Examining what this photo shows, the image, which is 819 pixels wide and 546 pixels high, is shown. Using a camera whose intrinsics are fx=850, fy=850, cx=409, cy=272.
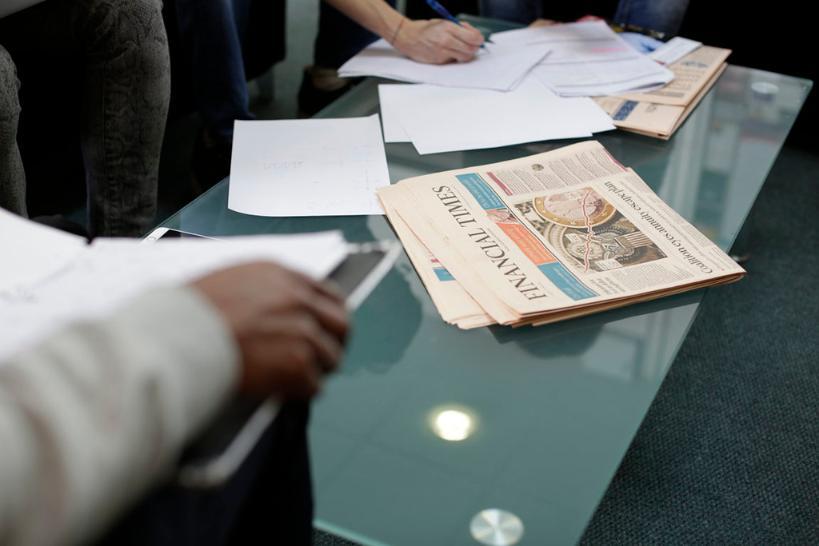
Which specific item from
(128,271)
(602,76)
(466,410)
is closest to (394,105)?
(602,76)

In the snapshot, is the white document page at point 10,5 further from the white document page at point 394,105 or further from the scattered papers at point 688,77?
the scattered papers at point 688,77

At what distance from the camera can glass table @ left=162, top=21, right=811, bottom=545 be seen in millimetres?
640

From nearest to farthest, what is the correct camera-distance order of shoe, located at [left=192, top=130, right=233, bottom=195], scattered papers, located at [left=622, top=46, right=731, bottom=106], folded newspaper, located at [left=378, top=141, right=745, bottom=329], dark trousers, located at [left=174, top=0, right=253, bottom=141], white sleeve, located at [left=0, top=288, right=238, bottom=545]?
white sleeve, located at [left=0, top=288, right=238, bottom=545], folded newspaper, located at [left=378, top=141, right=745, bottom=329], scattered papers, located at [left=622, top=46, right=731, bottom=106], dark trousers, located at [left=174, top=0, right=253, bottom=141], shoe, located at [left=192, top=130, right=233, bottom=195]

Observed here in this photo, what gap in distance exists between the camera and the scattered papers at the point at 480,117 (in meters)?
1.12

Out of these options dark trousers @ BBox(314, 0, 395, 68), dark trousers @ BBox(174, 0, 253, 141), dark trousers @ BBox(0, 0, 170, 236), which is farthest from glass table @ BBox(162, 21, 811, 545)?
dark trousers @ BBox(314, 0, 395, 68)

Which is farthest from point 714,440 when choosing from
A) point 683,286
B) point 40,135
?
point 40,135

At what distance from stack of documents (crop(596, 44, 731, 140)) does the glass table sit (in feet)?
0.77

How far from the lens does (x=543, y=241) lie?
0.89 meters

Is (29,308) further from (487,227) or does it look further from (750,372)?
(750,372)

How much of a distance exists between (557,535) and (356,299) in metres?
0.28

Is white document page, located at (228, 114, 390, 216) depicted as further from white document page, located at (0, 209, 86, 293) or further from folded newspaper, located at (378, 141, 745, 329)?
white document page, located at (0, 209, 86, 293)

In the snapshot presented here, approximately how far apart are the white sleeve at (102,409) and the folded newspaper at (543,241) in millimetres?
445

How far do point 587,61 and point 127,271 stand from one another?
102cm

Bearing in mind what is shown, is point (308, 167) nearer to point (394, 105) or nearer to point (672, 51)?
point (394, 105)
